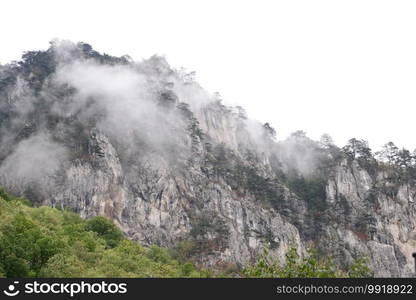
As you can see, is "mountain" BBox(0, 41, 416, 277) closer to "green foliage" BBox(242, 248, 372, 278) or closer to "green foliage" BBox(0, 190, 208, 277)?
"green foliage" BBox(0, 190, 208, 277)

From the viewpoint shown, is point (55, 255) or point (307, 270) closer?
point (307, 270)

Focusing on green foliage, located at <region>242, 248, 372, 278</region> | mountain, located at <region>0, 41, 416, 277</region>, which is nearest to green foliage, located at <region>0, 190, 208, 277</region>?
green foliage, located at <region>242, 248, 372, 278</region>

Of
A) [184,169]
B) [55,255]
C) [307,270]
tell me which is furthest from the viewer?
[184,169]

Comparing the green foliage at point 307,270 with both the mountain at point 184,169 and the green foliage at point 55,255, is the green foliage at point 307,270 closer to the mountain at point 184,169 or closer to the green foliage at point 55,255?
the green foliage at point 55,255

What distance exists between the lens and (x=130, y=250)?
67.2m

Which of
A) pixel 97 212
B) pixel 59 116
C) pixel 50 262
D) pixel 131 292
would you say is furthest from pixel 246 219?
pixel 131 292

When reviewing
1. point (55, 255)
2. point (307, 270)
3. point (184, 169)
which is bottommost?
point (307, 270)

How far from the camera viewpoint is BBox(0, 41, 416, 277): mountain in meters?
107

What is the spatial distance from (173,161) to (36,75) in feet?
138

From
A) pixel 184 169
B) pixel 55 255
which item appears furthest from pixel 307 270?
pixel 184 169

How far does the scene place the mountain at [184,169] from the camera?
10719 centimetres

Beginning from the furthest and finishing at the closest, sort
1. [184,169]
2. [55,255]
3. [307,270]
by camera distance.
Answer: [184,169]
[55,255]
[307,270]

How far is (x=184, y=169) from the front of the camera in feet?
398

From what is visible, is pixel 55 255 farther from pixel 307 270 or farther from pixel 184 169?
pixel 184 169
